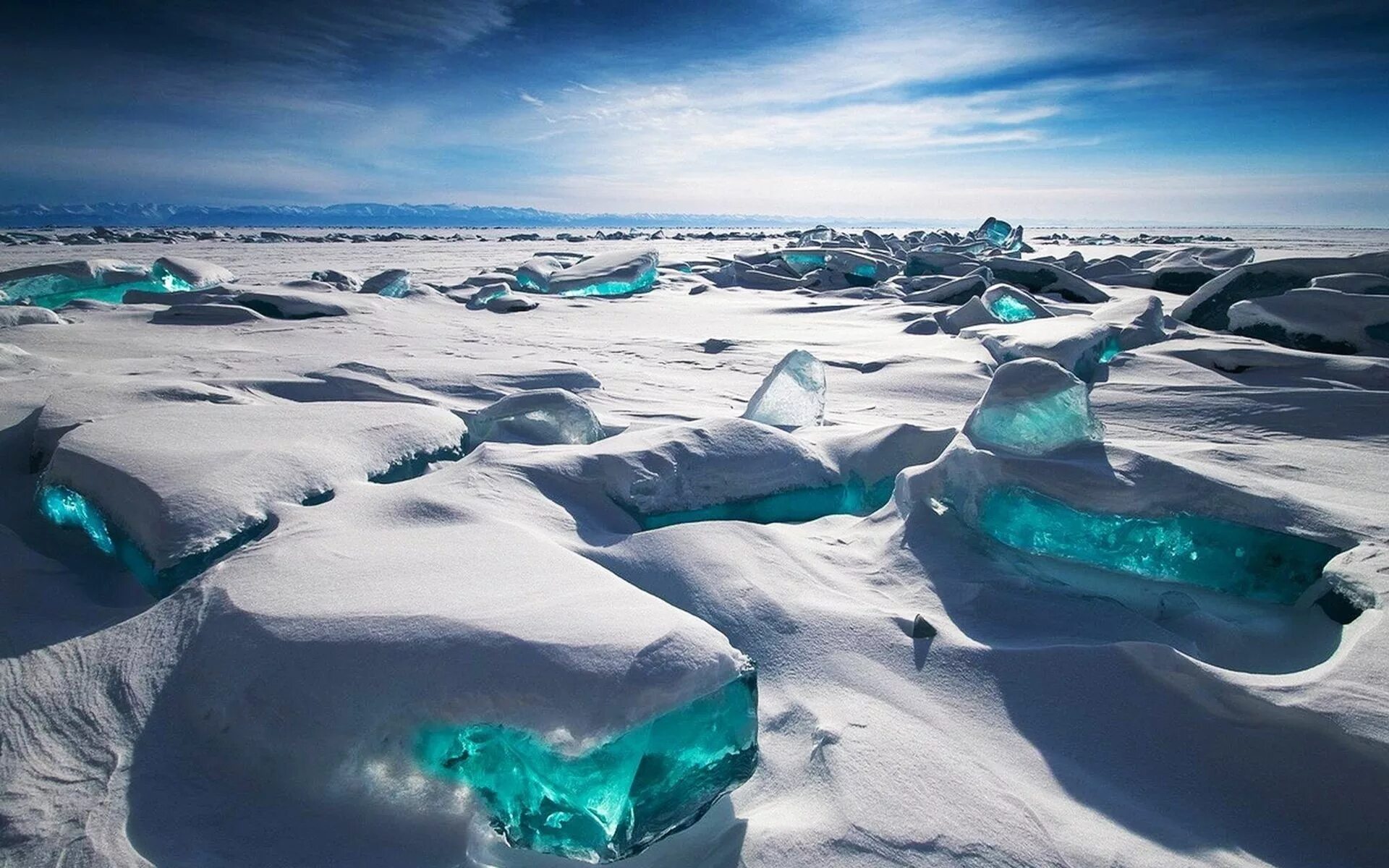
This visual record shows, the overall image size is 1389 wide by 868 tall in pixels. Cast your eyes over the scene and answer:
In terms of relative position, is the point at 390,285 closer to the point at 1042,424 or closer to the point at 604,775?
the point at 1042,424

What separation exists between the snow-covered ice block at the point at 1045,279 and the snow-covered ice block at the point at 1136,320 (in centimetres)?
189

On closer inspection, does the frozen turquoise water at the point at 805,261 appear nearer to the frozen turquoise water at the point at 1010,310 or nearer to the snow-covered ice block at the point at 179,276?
the frozen turquoise water at the point at 1010,310

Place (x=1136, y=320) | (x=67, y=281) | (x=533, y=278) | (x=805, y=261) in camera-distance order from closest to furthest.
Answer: (x=1136, y=320) < (x=67, y=281) < (x=533, y=278) < (x=805, y=261)

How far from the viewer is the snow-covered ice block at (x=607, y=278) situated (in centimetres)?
685

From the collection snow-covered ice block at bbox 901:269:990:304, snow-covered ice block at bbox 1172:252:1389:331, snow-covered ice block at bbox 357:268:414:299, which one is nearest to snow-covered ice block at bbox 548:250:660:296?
snow-covered ice block at bbox 357:268:414:299

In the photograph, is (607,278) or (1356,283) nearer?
(1356,283)

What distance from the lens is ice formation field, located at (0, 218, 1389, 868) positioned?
0.91 m

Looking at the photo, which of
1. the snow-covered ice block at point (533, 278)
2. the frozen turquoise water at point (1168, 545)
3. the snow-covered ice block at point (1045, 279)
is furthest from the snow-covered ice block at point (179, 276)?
the snow-covered ice block at point (1045, 279)

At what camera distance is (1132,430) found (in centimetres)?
248

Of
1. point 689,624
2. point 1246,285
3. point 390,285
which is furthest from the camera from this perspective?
point 390,285

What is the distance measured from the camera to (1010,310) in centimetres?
462

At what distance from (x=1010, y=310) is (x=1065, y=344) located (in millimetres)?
1947

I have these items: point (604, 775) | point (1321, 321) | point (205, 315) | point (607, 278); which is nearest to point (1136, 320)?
point (1321, 321)

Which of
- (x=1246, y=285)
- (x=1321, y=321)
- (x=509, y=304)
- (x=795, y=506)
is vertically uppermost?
(x=1246, y=285)
